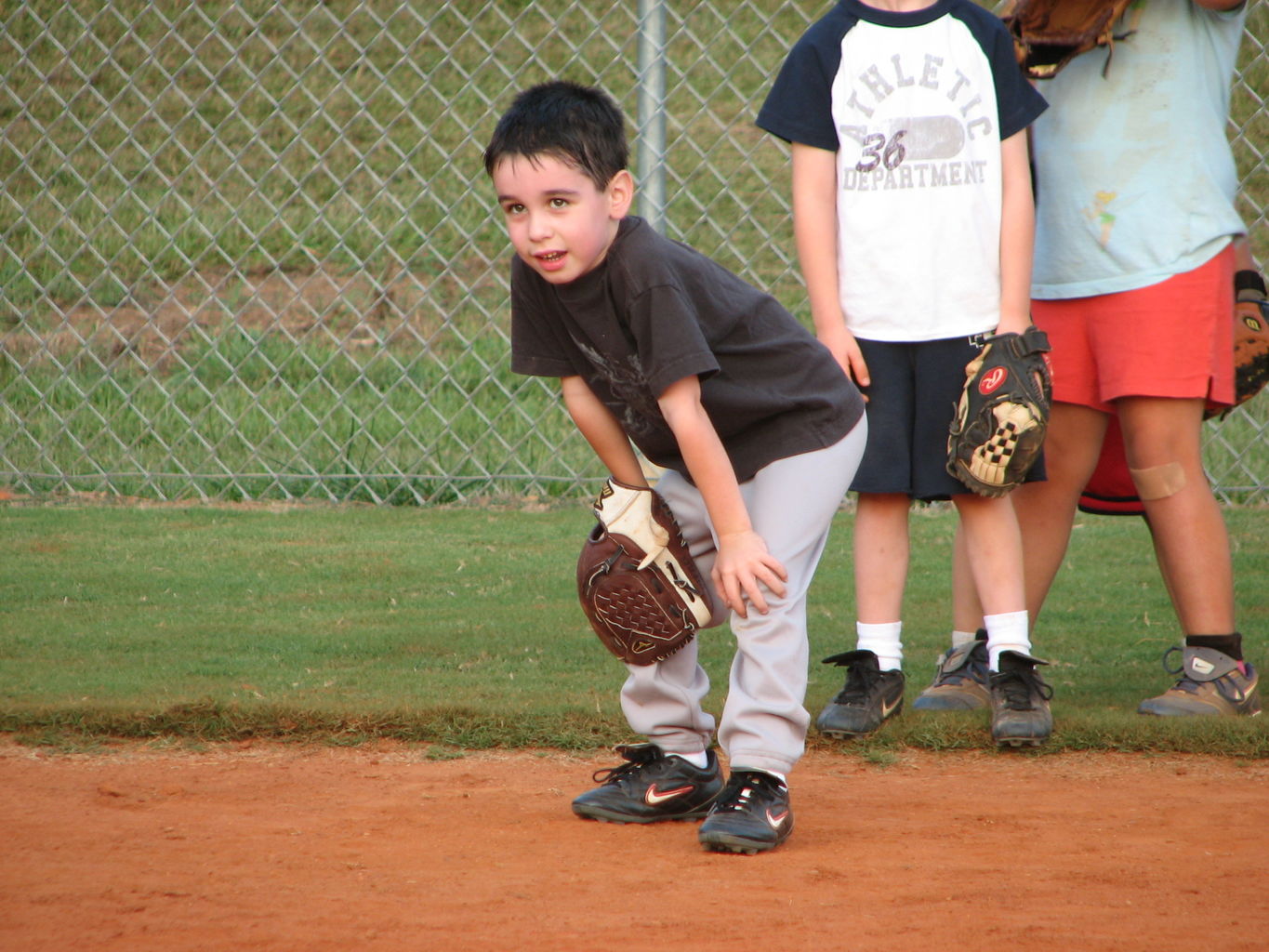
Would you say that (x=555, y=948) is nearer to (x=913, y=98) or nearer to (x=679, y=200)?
(x=913, y=98)

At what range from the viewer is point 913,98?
2.78 m

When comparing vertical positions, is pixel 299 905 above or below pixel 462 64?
below

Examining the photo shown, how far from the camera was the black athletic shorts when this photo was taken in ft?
9.12

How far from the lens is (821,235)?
9.26 ft

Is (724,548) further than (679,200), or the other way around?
(679,200)

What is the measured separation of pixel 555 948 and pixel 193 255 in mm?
6566

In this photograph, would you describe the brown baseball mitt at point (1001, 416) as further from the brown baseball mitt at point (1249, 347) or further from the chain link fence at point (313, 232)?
the chain link fence at point (313, 232)

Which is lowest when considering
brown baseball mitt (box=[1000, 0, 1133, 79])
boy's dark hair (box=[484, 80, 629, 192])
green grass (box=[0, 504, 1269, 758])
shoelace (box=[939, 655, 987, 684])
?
green grass (box=[0, 504, 1269, 758])

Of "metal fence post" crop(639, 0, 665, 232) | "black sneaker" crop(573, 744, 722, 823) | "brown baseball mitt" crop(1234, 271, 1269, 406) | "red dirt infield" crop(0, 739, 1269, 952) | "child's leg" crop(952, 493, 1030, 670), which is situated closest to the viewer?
"red dirt infield" crop(0, 739, 1269, 952)

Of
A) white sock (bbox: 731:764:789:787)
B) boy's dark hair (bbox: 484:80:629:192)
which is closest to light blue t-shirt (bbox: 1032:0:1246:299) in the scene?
boy's dark hair (bbox: 484:80:629:192)

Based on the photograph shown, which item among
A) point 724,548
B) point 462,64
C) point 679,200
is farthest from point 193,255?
point 724,548

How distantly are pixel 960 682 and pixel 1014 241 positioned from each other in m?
0.91

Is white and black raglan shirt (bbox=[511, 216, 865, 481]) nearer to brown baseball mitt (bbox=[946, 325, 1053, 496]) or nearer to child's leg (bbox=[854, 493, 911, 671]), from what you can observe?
brown baseball mitt (bbox=[946, 325, 1053, 496])

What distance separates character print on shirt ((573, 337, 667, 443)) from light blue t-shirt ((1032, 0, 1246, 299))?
3.67ft
